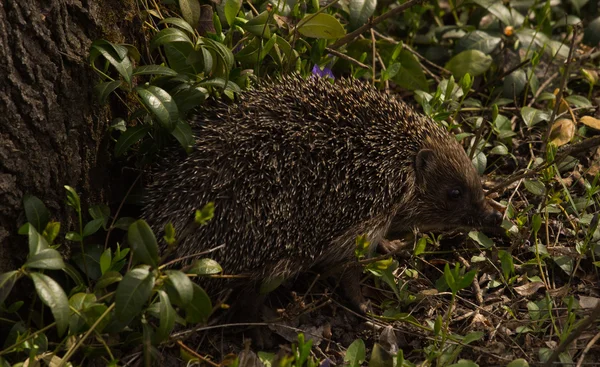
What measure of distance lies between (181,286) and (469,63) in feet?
13.7

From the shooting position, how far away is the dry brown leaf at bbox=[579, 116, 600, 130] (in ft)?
22.0

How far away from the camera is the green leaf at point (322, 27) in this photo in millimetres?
5547

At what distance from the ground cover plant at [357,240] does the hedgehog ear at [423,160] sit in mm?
524

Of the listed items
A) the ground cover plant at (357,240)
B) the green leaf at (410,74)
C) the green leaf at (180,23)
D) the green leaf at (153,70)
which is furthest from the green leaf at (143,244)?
the green leaf at (410,74)

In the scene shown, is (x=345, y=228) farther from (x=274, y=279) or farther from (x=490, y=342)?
(x=490, y=342)

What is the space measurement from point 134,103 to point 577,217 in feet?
11.5

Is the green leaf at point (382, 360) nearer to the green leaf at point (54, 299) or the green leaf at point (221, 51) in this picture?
the green leaf at point (54, 299)

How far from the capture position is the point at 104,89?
180 inches

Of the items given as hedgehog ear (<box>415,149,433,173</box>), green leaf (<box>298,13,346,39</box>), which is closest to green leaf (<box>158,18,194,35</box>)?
green leaf (<box>298,13,346,39</box>)

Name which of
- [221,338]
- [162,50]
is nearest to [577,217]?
[221,338]

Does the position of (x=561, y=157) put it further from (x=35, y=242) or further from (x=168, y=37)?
(x=35, y=242)

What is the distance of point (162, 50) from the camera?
5422 millimetres

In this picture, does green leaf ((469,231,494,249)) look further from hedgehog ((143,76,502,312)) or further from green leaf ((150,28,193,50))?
green leaf ((150,28,193,50))

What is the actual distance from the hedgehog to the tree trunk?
538 millimetres
